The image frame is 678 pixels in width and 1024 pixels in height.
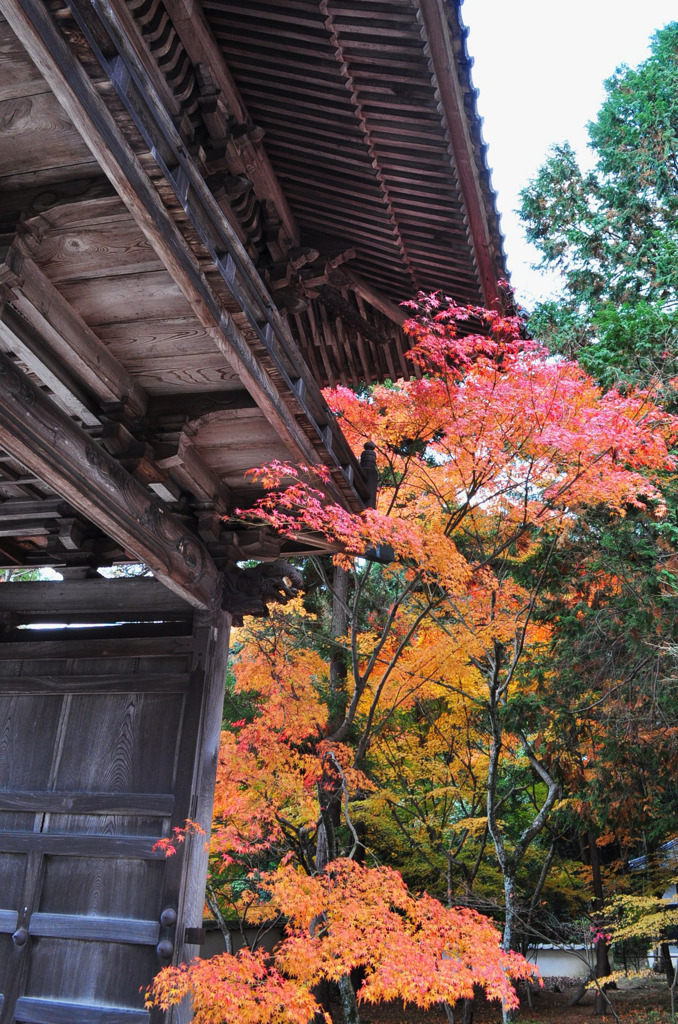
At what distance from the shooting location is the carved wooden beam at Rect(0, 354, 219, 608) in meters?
3.29

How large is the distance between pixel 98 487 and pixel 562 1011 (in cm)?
1365

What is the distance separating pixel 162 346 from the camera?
12.7ft

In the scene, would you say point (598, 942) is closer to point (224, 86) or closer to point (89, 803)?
point (89, 803)

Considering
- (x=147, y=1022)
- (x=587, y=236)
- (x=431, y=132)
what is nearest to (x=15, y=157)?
(x=431, y=132)

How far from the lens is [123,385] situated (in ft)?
13.5

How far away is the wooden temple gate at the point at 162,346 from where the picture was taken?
267 centimetres

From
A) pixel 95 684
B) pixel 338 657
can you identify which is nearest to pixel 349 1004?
pixel 338 657

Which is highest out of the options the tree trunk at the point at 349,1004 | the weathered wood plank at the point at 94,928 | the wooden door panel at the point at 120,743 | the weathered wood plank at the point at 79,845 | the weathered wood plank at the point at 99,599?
the weathered wood plank at the point at 99,599

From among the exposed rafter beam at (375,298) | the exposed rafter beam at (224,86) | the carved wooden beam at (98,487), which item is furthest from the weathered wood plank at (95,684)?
the exposed rafter beam at (224,86)

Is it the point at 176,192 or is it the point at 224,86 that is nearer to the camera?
the point at 176,192

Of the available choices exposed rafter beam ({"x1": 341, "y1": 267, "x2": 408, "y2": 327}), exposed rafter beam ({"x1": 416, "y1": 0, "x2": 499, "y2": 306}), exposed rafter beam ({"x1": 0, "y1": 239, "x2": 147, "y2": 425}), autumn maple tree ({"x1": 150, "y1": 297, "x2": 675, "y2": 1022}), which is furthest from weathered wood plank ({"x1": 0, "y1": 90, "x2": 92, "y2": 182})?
exposed rafter beam ({"x1": 341, "y1": 267, "x2": 408, "y2": 327})

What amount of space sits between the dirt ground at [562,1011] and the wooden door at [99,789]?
8430 millimetres

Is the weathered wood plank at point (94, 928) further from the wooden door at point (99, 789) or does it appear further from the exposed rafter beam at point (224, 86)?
the exposed rafter beam at point (224, 86)

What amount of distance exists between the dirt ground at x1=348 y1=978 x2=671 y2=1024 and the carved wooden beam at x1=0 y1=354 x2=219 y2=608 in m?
9.88
